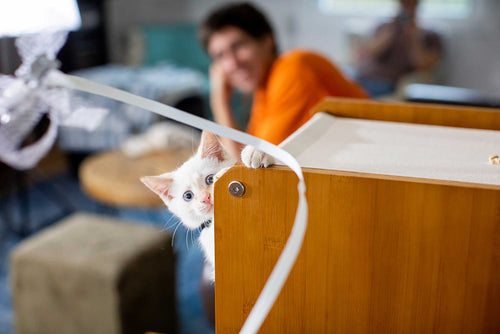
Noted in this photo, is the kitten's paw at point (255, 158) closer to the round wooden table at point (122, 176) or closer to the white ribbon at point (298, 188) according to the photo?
the white ribbon at point (298, 188)

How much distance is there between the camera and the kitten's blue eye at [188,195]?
54cm

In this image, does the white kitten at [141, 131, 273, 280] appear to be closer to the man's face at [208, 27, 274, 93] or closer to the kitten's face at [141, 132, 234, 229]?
the kitten's face at [141, 132, 234, 229]

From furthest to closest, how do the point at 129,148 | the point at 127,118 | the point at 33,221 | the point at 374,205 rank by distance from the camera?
the point at 127,118 → the point at 33,221 → the point at 129,148 → the point at 374,205

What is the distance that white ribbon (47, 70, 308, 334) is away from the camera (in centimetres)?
39

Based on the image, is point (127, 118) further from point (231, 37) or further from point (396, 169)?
point (396, 169)

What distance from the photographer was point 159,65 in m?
4.49

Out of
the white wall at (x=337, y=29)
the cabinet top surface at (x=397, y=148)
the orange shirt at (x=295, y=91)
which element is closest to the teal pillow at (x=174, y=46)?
the white wall at (x=337, y=29)

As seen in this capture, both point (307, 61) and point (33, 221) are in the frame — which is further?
point (33, 221)

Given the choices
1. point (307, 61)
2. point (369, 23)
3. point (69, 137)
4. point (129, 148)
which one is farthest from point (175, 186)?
point (369, 23)

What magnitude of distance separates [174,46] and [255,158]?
4.50 m

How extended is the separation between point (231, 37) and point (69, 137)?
8.03 feet

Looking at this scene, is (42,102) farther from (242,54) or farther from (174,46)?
(174,46)

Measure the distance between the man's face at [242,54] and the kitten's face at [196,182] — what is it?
0.68 metres

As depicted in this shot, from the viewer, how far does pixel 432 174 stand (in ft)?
1.59
